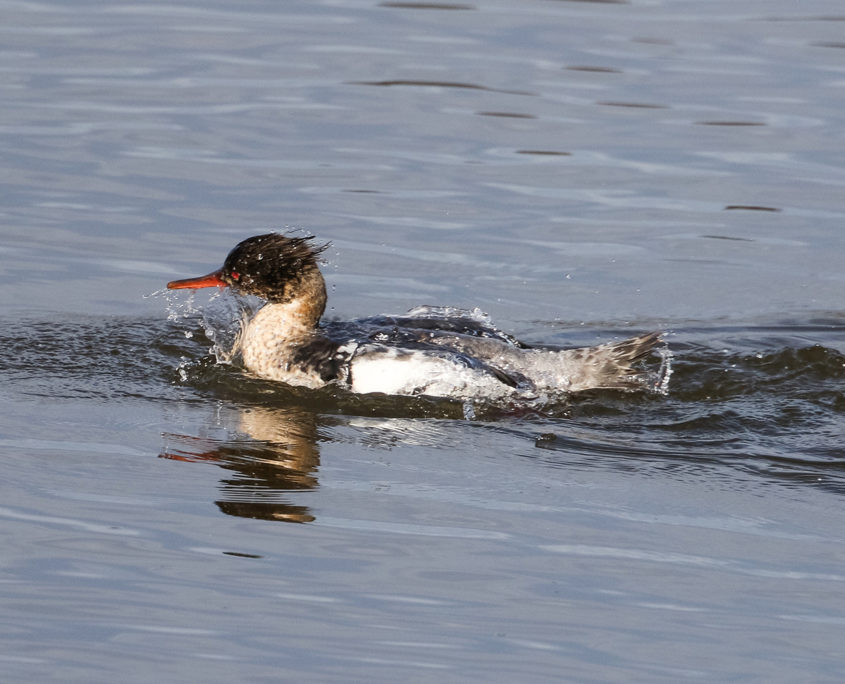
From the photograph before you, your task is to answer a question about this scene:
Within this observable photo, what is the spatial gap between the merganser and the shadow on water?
113 millimetres

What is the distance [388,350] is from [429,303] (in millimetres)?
2153

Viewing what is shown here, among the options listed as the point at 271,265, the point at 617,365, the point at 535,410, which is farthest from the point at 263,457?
the point at 617,365

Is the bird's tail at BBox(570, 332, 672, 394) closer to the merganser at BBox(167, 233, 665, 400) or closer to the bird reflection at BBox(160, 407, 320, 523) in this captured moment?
the merganser at BBox(167, 233, 665, 400)

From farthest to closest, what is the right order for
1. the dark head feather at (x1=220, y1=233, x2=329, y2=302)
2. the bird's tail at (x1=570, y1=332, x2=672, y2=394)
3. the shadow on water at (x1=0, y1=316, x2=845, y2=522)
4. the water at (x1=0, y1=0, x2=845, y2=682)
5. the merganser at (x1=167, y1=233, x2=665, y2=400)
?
the dark head feather at (x1=220, y1=233, x2=329, y2=302)
the bird's tail at (x1=570, y1=332, x2=672, y2=394)
the merganser at (x1=167, y1=233, x2=665, y2=400)
the shadow on water at (x1=0, y1=316, x2=845, y2=522)
the water at (x1=0, y1=0, x2=845, y2=682)

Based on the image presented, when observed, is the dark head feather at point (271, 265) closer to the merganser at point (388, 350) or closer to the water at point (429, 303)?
the merganser at point (388, 350)

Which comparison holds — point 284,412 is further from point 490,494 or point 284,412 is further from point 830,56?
point 830,56

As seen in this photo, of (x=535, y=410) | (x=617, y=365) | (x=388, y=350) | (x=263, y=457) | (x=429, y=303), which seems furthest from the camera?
(x=429, y=303)

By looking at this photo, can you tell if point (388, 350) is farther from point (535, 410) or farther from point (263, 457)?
point (263, 457)

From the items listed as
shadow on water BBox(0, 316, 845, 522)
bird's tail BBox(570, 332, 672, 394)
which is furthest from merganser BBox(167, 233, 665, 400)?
shadow on water BBox(0, 316, 845, 522)

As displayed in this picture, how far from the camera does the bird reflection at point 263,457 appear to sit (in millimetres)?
6594

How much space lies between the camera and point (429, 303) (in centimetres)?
1071

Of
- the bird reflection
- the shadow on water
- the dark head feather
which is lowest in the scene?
the bird reflection

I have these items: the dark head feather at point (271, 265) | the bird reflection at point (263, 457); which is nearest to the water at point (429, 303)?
the bird reflection at point (263, 457)

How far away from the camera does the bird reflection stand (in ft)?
21.6
